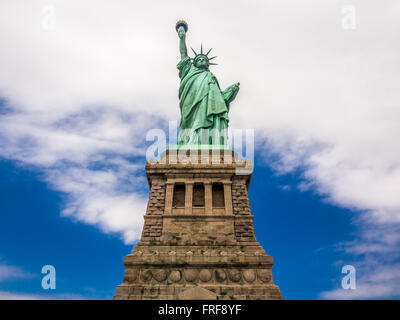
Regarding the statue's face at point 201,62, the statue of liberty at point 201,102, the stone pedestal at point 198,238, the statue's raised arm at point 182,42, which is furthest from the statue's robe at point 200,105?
the stone pedestal at point 198,238

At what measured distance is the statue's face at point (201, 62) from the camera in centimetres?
2730

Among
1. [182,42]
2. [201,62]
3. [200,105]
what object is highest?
[182,42]

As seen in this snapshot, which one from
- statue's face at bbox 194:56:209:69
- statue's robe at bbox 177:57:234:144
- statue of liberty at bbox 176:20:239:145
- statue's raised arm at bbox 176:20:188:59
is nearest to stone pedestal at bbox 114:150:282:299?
statue of liberty at bbox 176:20:239:145

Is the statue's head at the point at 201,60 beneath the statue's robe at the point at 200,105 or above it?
above

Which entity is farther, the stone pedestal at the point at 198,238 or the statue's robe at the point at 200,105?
the statue's robe at the point at 200,105

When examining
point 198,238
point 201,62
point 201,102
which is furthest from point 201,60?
point 198,238

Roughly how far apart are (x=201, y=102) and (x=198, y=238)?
39.7 ft

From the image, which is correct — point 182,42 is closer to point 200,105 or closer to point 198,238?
point 200,105

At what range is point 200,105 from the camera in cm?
2417

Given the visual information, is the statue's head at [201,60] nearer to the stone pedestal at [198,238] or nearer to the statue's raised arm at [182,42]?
the statue's raised arm at [182,42]

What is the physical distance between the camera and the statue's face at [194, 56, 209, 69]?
2730cm
